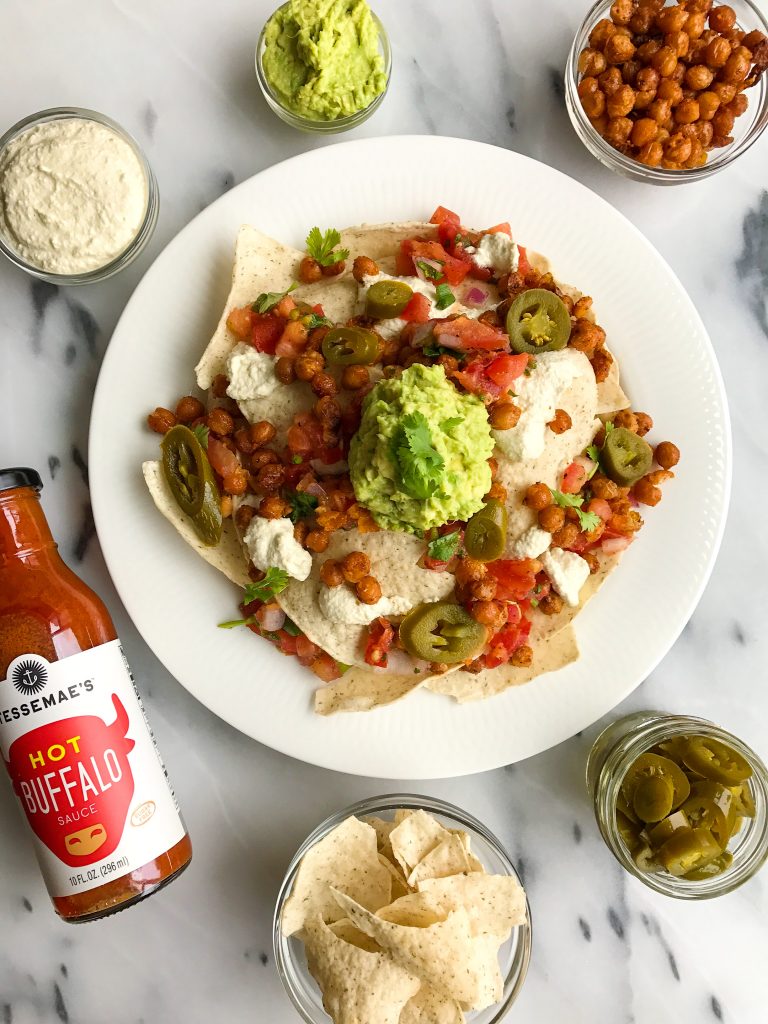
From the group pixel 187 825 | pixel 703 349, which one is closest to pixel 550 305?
pixel 703 349

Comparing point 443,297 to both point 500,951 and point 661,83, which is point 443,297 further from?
point 500,951

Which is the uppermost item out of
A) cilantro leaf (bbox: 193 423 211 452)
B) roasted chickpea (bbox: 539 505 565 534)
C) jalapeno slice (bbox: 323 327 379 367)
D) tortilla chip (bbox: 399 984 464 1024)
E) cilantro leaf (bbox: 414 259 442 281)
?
cilantro leaf (bbox: 414 259 442 281)

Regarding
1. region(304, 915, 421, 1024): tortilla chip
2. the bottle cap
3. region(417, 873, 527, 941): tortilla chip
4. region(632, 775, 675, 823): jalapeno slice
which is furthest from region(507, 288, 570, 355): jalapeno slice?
region(304, 915, 421, 1024): tortilla chip

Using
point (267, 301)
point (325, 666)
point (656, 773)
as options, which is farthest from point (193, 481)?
point (656, 773)

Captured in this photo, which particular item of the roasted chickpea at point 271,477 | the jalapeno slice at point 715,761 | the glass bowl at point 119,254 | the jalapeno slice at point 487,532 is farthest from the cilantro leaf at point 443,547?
the glass bowl at point 119,254

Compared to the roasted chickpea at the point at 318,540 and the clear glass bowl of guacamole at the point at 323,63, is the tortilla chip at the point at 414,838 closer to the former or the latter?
the roasted chickpea at the point at 318,540

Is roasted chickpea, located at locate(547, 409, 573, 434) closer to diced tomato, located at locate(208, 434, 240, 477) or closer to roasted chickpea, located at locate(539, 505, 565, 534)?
roasted chickpea, located at locate(539, 505, 565, 534)

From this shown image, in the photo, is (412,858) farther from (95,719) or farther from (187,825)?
(95,719)
